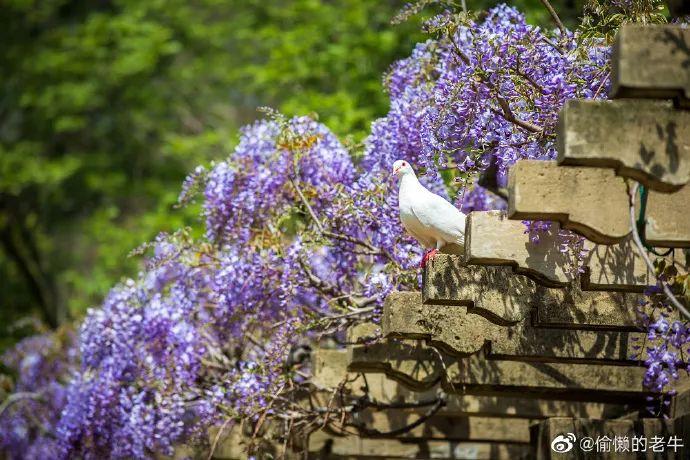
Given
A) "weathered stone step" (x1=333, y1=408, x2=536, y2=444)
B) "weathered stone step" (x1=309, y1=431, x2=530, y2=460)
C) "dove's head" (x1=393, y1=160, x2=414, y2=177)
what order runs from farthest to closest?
"weathered stone step" (x1=309, y1=431, x2=530, y2=460), "weathered stone step" (x1=333, y1=408, x2=536, y2=444), "dove's head" (x1=393, y1=160, x2=414, y2=177)

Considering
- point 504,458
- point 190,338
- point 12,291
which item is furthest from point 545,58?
point 12,291

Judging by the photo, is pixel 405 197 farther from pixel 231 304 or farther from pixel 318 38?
pixel 318 38

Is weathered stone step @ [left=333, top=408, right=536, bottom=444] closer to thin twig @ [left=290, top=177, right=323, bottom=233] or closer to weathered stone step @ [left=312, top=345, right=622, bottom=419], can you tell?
weathered stone step @ [left=312, top=345, right=622, bottom=419]

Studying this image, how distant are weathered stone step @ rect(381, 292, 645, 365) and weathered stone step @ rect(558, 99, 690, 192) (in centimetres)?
175

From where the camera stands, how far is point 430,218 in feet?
17.3

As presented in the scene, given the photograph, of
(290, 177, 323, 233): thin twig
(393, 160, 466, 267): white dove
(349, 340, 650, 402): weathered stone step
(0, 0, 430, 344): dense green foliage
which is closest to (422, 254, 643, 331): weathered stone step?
(393, 160, 466, 267): white dove

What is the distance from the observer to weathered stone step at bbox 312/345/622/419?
24.6 feet

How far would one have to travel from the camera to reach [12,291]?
17.4m

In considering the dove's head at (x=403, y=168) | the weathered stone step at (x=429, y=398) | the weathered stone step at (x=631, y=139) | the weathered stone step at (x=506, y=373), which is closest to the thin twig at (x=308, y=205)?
the weathered stone step at (x=506, y=373)

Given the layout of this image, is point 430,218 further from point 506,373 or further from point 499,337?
point 506,373

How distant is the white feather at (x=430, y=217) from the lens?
5.27m

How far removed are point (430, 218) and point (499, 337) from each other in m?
0.84

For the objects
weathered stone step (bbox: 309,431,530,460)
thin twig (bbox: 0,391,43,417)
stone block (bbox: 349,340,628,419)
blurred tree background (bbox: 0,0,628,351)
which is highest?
blurred tree background (bbox: 0,0,628,351)

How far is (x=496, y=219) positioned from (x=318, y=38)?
9468 mm
